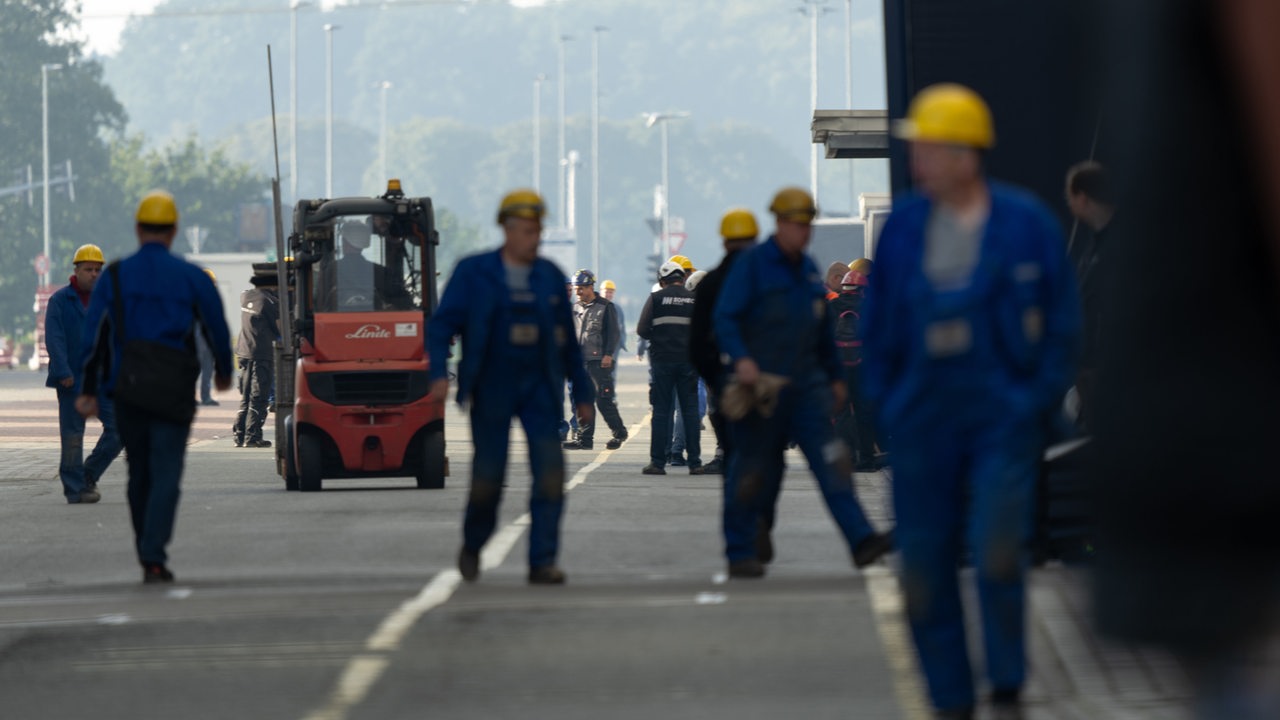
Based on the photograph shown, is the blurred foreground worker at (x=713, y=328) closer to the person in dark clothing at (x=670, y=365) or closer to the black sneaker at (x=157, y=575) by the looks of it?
the black sneaker at (x=157, y=575)

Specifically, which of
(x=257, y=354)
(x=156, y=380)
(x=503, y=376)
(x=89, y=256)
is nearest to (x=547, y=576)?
(x=503, y=376)

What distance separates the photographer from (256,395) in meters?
23.5

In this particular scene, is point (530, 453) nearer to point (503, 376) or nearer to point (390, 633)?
point (503, 376)

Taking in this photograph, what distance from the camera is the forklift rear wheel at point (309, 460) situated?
53.3 ft

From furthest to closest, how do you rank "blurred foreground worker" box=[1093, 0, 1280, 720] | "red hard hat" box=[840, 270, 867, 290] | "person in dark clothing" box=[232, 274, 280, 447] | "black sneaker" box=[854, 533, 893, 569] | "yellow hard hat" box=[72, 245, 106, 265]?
"person in dark clothing" box=[232, 274, 280, 447] → "red hard hat" box=[840, 270, 867, 290] → "yellow hard hat" box=[72, 245, 106, 265] → "black sneaker" box=[854, 533, 893, 569] → "blurred foreground worker" box=[1093, 0, 1280, 720]

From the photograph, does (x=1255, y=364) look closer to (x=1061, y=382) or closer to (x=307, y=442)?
(x=1061, y=382)

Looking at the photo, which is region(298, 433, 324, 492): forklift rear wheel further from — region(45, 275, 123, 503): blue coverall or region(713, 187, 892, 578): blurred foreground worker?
region(713, 187, 892, 578): blurred foreground worker

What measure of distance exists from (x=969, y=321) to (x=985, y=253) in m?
0.17

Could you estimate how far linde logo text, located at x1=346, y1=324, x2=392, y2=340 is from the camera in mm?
16297

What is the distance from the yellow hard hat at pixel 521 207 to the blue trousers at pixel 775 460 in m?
1.28

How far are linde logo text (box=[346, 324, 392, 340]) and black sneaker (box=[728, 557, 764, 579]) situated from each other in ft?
22.7

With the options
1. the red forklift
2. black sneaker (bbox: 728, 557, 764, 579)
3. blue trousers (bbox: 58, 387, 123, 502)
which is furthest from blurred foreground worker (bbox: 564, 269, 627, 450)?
black sneaker (bbox: 728, 557, 764, 579)

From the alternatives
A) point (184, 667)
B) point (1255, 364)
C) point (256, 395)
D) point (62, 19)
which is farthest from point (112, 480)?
point (62, 19)

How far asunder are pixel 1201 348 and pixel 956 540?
3.68 m
